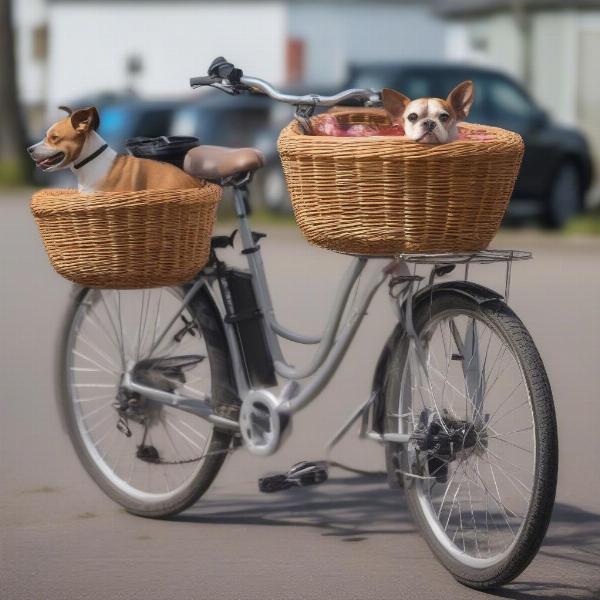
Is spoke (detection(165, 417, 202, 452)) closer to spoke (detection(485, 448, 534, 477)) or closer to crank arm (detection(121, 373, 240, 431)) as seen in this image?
crank arm (detection(121, 373, 240, 431))

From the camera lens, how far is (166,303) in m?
6.06

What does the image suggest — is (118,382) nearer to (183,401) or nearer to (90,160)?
(183,401)

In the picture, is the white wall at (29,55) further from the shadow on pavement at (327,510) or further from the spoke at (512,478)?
the spoke at (512,478)

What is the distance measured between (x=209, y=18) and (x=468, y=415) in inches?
1832

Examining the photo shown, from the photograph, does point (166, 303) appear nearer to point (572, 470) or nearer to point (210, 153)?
point (210, 153)

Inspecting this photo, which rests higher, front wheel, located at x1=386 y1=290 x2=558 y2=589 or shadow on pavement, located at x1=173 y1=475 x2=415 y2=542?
front wheel, located at x1=386 y1=290 x2=558 y2=589

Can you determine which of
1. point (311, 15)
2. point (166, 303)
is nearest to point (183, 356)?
point (166, 303)

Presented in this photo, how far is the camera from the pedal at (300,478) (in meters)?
5.50

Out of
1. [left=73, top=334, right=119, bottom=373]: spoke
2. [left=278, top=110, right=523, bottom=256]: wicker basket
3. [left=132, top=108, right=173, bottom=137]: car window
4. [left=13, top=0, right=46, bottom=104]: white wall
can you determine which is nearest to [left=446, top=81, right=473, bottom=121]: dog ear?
[left=278, top=110, right=523, bottom=256]: wicker basket

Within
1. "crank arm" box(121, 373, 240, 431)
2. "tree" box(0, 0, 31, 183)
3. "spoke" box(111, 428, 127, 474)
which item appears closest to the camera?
"crank arm" box(121, 373, 240, 431)

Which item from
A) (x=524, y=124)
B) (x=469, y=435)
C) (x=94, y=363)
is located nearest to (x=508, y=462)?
(x=469, y=435)

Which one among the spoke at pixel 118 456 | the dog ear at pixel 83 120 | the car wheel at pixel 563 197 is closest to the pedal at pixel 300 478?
the spoke at pixel 118 456

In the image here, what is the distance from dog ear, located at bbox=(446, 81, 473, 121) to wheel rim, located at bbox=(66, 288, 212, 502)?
142 centimetres

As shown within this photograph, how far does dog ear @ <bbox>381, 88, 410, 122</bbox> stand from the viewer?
16.3ft
